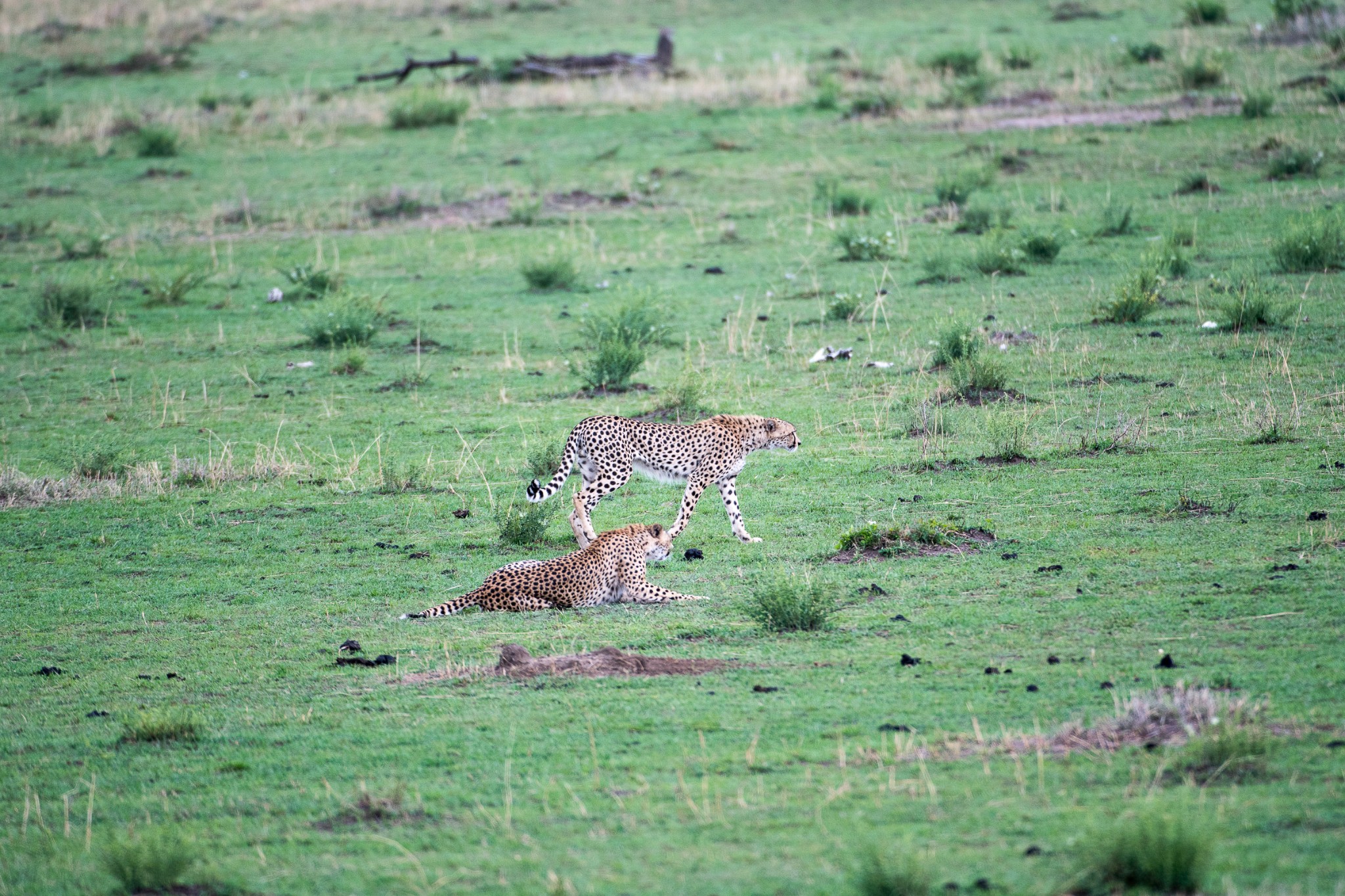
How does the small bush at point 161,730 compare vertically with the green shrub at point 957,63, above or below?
below

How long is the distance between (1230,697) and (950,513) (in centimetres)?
462

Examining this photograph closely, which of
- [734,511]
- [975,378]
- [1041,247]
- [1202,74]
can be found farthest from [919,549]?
[1202,74]

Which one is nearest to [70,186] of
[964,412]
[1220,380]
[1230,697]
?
[964,412]

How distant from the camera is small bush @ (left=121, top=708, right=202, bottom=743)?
26.5 ft

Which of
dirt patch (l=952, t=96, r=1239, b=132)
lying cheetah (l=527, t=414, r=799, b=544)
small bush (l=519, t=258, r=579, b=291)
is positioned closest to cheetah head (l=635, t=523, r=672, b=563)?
lying cheetah (l=527, t=414, r=799, b=544)

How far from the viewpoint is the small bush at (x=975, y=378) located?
15.7 metres

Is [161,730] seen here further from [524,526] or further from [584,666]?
[524,526]

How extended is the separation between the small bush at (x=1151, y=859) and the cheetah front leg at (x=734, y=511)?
255 inches

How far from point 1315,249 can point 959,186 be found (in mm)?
6732

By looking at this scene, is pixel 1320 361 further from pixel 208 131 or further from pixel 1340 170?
pixel 208 131

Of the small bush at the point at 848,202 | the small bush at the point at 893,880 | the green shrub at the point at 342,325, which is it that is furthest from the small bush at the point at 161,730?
the small bush at the point at 848,202

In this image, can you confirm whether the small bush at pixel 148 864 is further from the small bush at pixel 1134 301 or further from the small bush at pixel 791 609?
the small bush at pixel 1134 301

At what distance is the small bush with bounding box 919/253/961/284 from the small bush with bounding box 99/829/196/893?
16.4 m

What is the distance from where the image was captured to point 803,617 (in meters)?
9.44
